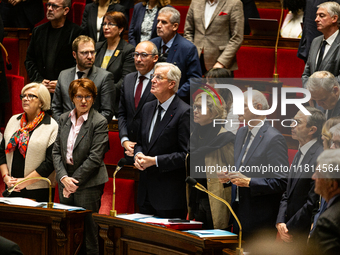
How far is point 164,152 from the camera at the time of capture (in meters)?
2.65

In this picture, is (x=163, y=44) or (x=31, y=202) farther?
(x=163, y=44)

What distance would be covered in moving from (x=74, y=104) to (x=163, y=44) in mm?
783

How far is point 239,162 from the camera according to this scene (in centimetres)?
241

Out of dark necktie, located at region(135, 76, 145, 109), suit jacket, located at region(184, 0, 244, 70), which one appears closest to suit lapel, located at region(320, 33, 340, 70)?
suit jacket, located at region(184, 0, 244, 70)

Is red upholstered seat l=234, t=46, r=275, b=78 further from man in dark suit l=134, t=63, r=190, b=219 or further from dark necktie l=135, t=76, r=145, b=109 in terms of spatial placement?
man in dark suit l=134, t=63, r=190, b=219

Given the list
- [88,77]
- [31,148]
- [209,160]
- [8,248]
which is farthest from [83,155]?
[8,248]

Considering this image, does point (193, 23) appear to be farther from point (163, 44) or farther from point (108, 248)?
point (108, 248)

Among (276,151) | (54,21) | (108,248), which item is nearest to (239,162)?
(276,151)

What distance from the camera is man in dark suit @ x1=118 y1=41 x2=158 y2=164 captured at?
118 inches

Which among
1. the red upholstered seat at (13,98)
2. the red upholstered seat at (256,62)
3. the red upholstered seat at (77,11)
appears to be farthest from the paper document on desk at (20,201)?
the red upholstered seat at (77,11)

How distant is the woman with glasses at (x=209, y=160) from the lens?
242 centimetres

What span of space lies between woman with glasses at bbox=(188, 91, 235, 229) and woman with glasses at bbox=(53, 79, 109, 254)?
619 mm

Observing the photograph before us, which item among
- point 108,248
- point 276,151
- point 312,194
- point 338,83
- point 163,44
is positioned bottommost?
point 108,248

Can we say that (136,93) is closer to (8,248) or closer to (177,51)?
(177,51)
